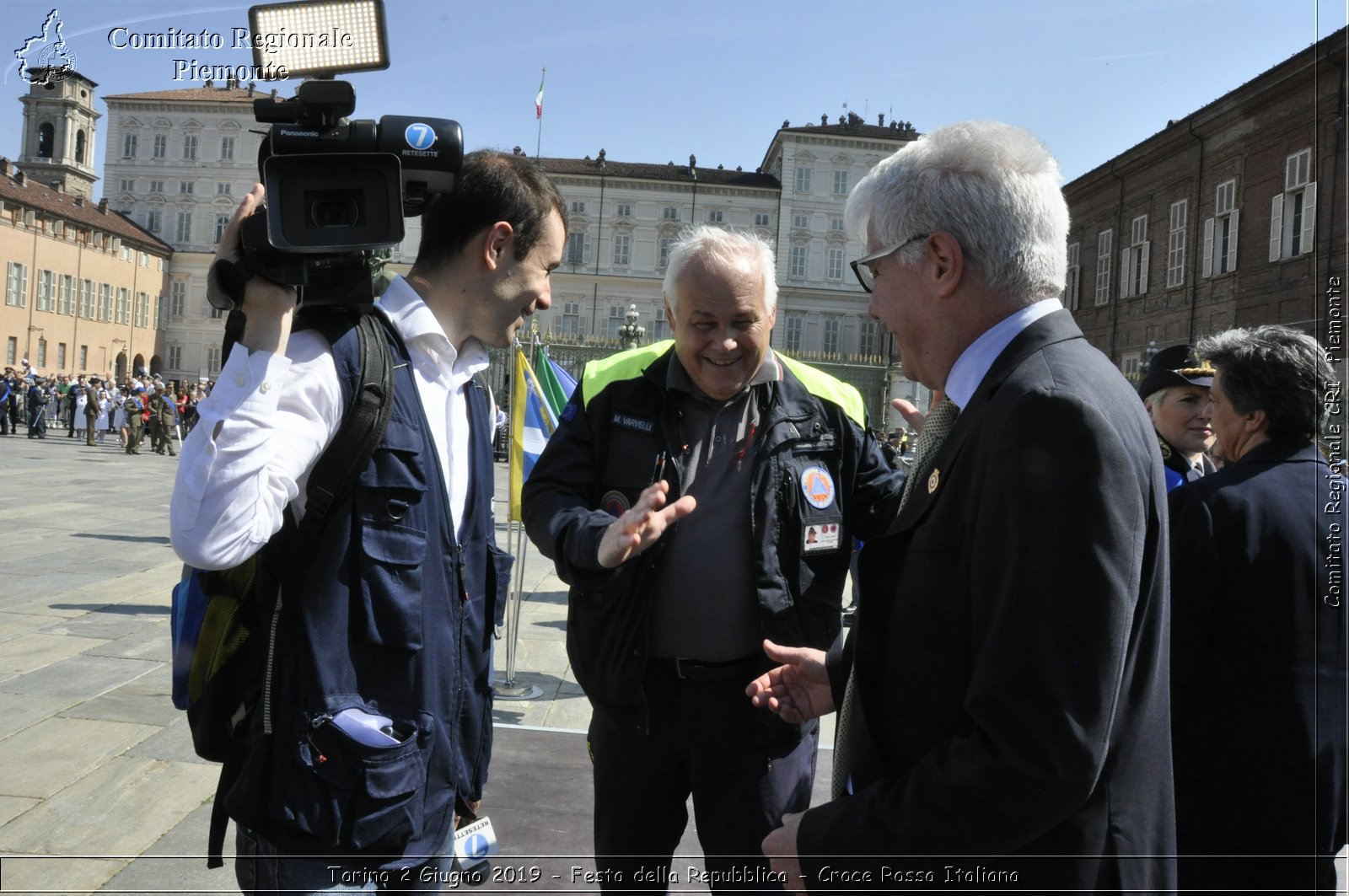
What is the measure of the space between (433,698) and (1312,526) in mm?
2089

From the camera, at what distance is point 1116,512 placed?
4.04 ft

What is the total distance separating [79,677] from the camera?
210 inches

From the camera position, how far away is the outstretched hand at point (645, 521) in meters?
2.04

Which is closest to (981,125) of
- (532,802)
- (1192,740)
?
(1192,740)

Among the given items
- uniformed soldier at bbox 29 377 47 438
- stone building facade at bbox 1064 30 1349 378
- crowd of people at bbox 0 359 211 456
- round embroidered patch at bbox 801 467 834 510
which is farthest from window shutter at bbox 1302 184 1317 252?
uniformed soldier at bbox 29 377 47 438

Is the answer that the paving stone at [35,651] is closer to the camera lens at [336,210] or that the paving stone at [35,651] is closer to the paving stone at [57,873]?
the paving stone at [57,873]

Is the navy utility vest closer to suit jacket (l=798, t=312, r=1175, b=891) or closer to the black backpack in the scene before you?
the black backpack

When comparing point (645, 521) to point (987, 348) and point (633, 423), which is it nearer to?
point (633, 423)

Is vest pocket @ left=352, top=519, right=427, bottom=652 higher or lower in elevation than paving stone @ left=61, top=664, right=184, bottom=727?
higher

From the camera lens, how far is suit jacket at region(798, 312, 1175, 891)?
1.22m

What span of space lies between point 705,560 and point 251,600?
3.55ft

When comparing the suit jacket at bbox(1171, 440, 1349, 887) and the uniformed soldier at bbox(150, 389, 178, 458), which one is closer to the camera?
the suit jacket at bbox(1171, 440, 1349, 887)

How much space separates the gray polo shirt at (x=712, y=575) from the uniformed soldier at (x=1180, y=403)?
2302 mm

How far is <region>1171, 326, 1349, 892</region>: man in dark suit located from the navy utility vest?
1.77 meters
